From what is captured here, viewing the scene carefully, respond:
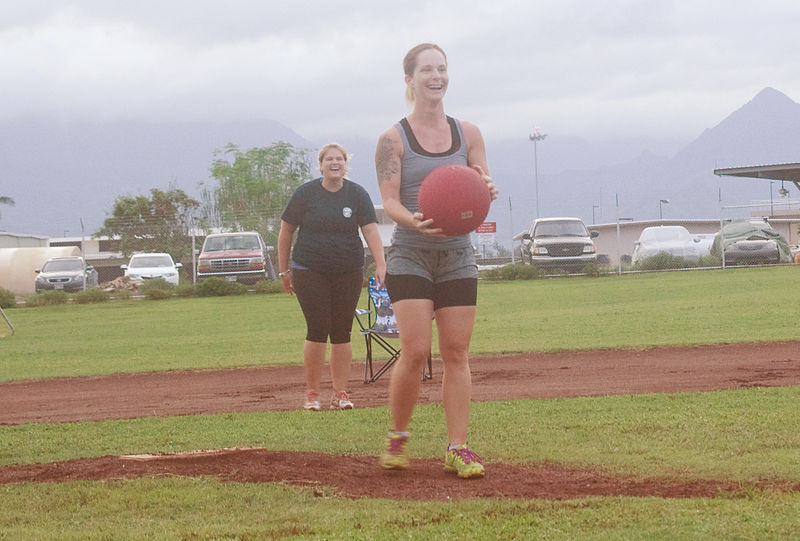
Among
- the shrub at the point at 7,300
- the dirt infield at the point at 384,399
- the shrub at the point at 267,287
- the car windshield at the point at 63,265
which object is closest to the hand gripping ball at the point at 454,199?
the dirt infield at the point at 384,399

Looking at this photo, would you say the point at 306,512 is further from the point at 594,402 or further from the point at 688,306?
the point at 688,306

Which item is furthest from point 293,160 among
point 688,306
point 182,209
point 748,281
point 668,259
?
point 688,306

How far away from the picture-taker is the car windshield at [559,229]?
31.7m

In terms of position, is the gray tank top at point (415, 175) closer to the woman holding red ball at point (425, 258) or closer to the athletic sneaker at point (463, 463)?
the woman holding red ball at point (425, 258)

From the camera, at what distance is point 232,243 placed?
31.2m

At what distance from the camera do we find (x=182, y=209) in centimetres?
6712

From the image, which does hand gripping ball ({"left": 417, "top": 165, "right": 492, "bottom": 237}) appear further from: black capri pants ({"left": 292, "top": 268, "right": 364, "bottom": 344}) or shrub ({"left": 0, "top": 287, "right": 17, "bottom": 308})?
shrub ({"left": 0, "top": 287, "right": 17, "bottom": 308})

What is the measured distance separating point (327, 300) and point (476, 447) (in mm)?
2595

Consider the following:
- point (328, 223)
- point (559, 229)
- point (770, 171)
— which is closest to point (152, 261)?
point (559, 229)

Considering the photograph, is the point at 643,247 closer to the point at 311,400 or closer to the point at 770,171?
the point at 770,171

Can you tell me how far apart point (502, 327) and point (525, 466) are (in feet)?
39.7

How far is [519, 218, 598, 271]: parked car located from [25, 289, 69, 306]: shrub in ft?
42.5

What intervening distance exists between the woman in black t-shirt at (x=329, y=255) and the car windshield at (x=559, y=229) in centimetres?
2319

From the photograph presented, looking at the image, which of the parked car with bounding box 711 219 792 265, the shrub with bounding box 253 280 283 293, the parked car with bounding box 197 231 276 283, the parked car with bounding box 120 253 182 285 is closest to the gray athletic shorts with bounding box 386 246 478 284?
the shrub with bounding box 253 280 283 293
